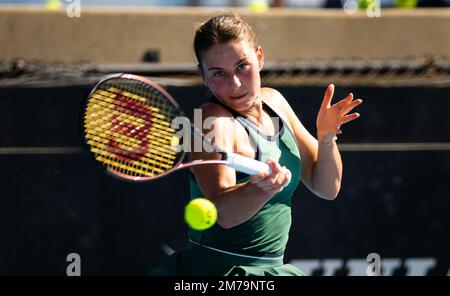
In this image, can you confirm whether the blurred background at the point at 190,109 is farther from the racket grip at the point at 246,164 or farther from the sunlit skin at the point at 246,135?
the racket grip at the point at 246,164

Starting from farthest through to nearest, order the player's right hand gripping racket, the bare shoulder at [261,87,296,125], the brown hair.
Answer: the bare shoulder at [261,87,296,125]
the player's right hand gripping racket
the brown hair

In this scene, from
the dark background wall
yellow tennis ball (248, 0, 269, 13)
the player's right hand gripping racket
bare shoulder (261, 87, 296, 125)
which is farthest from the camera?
yellow tennis ball (248, 0, 269, 13)

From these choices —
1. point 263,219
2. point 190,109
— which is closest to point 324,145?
point 263,219

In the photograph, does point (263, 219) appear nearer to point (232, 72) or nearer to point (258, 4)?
point (232, 72)

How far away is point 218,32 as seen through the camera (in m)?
2.59

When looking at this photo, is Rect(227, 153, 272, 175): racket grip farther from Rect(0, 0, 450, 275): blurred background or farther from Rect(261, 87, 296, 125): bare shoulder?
Rect(0, 0, 450, 275): blurred background

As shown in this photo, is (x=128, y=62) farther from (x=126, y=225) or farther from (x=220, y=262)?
(x=220, y=262)

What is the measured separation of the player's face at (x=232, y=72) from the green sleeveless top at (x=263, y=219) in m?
0.05

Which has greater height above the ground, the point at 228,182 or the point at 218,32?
the point at 218,32

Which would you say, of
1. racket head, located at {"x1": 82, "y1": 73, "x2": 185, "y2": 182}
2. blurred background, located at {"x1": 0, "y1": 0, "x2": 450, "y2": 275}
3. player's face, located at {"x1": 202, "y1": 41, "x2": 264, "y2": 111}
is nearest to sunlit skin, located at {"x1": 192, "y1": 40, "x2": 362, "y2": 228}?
player's face, located at {"x1": 202, "y1": 41, "x2": 264, "y2": 111}

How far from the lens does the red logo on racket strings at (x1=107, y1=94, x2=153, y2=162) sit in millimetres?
2742

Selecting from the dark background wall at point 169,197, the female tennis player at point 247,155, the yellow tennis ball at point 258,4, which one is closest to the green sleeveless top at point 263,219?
the female tennis player at point 247,155

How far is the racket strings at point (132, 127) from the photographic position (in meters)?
2.73

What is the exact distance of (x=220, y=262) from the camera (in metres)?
2.68
